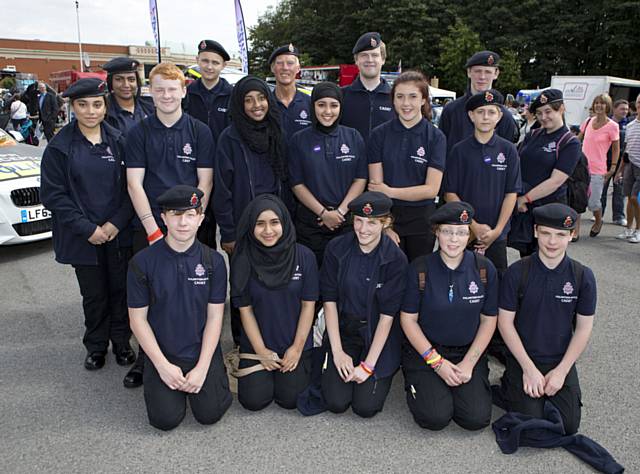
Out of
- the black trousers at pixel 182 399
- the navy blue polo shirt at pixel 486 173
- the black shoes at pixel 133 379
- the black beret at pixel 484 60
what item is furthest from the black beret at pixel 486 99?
the black shoes at pixel 133 379

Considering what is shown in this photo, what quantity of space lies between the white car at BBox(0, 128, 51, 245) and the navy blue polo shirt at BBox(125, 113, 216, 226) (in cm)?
327

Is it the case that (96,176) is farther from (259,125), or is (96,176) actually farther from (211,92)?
(211,92)

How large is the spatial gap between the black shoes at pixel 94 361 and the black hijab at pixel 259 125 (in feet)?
6.26

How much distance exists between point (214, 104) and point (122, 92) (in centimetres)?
77

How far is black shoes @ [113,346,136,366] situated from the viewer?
404 cm

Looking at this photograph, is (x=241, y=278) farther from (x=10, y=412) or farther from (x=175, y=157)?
(x=10, y=412)

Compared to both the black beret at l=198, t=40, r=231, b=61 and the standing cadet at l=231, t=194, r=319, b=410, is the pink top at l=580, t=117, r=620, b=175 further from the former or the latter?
the standing cadet at l=231, t=194, r=319, b=410

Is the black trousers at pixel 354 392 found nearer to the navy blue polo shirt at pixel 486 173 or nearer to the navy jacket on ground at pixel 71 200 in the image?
the navy blue polo shirt at pixel 486 173

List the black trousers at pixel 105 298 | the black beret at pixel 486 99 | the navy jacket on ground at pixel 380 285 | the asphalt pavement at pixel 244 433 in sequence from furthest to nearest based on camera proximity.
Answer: the black trousers at pixel 105 298 < the black beret at pixel 486 99 < the navy jacket on ground at pixel 380 285 < the asphalt pavement at pixel 244 433

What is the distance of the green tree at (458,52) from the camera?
35.2 metres

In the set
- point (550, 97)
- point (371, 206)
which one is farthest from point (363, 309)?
point (550, 97)

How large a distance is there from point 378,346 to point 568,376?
3.81 feet

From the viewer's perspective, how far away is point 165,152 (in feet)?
12.2

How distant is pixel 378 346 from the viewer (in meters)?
3.46
